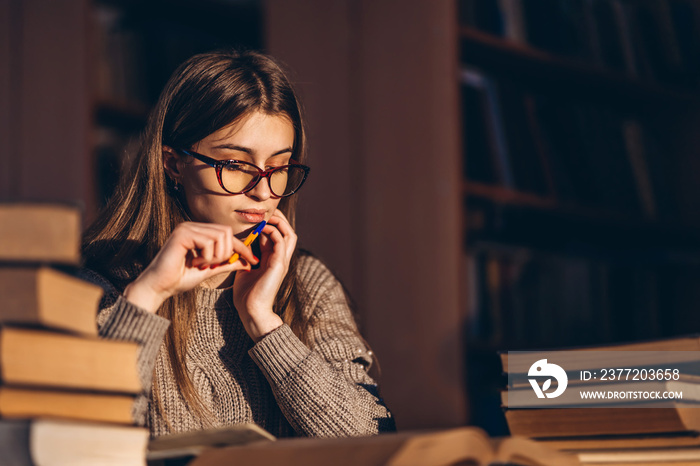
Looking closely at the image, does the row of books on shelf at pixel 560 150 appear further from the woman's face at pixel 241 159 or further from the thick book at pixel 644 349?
the thick book at pixel 644 349

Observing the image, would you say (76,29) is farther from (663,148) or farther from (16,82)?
(663,148)

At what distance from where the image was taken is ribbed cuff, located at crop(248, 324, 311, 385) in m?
1.17

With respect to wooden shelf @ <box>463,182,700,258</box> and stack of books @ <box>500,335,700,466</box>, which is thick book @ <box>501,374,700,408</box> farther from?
wooden shelf @ <box>463,182,700,258</box>

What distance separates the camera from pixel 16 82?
2.38 meters

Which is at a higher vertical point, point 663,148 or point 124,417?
point 663,148

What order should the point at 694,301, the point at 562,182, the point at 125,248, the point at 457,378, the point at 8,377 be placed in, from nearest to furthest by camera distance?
the point at 8,377 < the point at 125,248 < the point at 457,378 < the point at 562,182 < the point at 694,301

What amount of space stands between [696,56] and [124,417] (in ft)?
8.16

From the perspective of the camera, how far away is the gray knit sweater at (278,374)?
3.81 ft

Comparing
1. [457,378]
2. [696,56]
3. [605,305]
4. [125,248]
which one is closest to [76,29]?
[125,248]

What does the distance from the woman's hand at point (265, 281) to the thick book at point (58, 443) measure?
560mm

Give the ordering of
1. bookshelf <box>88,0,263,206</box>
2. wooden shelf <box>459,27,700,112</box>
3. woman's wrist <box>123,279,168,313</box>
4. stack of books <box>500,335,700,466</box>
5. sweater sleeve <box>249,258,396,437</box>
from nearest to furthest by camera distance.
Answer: stack of books <box>500,335,700,466</box> < woman's wrist <box>123,279,168,313</box> < sweater sleeve <box>249,258,396,437</box> < wooden shelf <box>459,27,700,112</box> < bookshelf <box>88,0,263,206</box>

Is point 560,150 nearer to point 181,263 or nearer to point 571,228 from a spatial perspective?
point 571,228

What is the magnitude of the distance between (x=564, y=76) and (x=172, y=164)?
1.45 metres

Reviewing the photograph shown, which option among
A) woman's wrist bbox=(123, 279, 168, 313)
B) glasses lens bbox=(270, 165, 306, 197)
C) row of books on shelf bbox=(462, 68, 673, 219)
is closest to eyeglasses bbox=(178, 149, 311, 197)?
glasses lens bbox=(270, 165, 306, 197)
